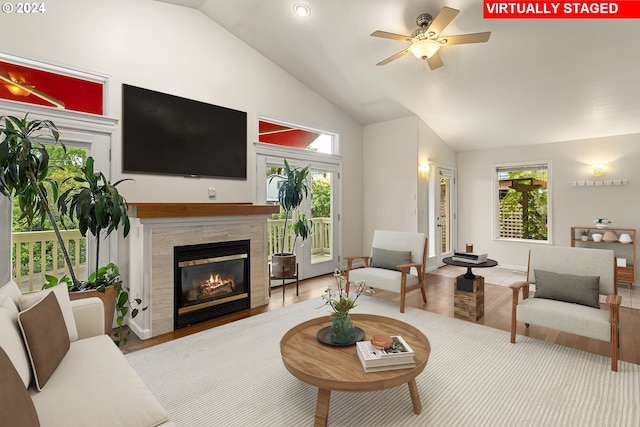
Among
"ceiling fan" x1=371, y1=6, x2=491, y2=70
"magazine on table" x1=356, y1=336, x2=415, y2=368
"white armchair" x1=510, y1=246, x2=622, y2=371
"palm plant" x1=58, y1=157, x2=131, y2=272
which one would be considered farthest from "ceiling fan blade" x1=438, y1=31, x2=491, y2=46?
"palm plant" x1=58, y1=157, x2=131, y2=272

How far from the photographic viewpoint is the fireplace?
11.5 ft

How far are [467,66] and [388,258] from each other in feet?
9.10

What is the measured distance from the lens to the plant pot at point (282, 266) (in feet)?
15.2

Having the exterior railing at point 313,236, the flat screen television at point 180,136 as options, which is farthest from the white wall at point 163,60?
the exterior railing at point 313,236

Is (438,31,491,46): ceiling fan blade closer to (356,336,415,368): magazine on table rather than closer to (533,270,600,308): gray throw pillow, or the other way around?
(533,270,600,308): gray throw pillow

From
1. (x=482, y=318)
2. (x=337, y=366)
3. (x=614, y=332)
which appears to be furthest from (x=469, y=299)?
(x=337, y=366)

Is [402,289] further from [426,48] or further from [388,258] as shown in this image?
[426,48]

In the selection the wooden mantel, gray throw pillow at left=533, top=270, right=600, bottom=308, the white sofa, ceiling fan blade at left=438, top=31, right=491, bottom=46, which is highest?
ceiling fan blade at left=438, top=31, right=491, bottom=46

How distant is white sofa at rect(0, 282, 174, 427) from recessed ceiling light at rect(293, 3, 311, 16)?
12.7ft

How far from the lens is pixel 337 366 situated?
1.96 metres

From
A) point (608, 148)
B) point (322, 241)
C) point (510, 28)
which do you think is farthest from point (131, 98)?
point (608, 148)

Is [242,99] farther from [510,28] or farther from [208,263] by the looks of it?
[510,28]

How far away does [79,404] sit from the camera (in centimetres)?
141

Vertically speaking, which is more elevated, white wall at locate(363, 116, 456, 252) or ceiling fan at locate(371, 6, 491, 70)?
ceiling fan at locate(371, 6, 491, 70)
